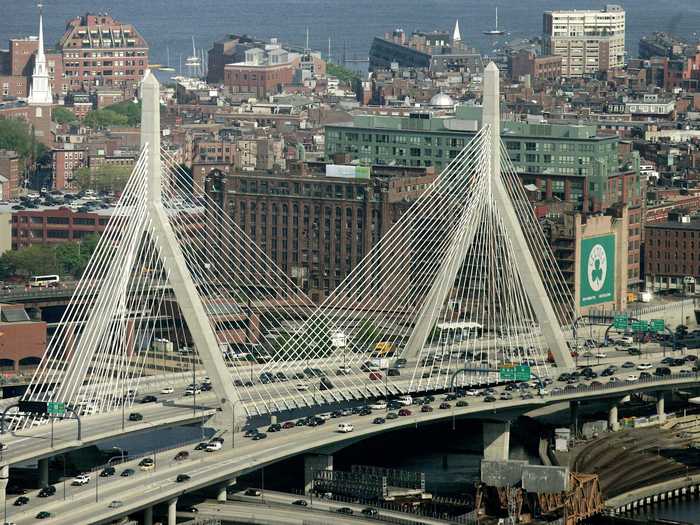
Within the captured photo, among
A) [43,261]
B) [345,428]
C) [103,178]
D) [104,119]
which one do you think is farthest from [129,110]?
[345,428]

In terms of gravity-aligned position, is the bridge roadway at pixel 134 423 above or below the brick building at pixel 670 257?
below

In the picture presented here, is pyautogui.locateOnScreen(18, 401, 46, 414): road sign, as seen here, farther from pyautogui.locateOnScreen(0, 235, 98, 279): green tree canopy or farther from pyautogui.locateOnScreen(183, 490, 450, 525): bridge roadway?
pyautogui.locateOnScreen(0, 235, 98, 279): green tree canopy

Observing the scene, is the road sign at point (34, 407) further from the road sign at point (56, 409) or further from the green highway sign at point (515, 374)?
the green highway sign at point (515, 374)

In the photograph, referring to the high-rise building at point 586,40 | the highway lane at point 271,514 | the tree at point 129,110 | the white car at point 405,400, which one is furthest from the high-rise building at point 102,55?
the highway lane at point 271,514

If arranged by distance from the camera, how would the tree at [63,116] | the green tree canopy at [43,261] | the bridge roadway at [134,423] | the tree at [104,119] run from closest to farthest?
1. the bridge roadway at [134,423]
2. the green tree canopy at [43,261]
3. the tree at [104,119]
4. the tree at [63,116]

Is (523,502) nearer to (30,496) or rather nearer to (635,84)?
(30,496)

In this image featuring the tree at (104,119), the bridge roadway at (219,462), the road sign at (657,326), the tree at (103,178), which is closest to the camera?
the bridge roadway at (219,462)

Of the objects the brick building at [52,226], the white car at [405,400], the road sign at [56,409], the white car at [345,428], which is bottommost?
the white car at [345,428]
